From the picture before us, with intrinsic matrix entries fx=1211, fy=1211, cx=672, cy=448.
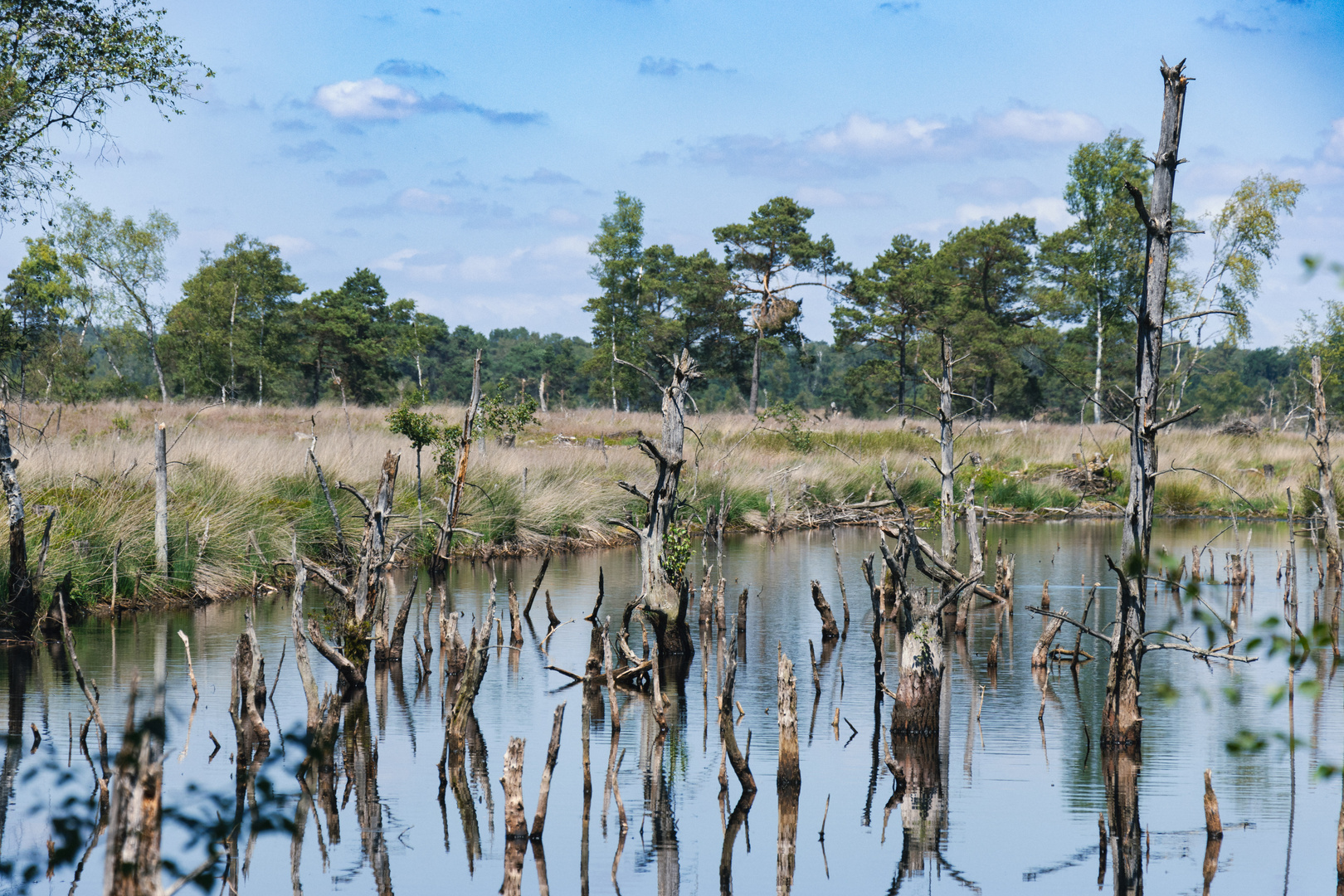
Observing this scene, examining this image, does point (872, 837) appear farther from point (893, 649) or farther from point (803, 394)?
point (803, 394)

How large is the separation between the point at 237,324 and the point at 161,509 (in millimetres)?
45213

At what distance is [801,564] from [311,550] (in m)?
7.19

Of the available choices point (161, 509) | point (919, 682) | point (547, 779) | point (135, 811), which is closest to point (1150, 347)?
point (919, 682)

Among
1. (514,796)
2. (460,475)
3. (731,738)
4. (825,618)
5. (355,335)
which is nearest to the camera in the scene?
(514,796)

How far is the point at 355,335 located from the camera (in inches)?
2247

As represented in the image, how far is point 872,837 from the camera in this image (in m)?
6.74

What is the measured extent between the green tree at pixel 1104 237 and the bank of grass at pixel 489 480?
23.0ft

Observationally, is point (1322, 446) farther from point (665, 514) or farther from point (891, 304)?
point (891, 304)

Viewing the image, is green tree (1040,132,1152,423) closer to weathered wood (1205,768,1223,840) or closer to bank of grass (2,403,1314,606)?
bank of grass (2,403,1314,606)

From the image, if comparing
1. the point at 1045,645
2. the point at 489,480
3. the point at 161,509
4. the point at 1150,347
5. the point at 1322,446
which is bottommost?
the point at 1045,645

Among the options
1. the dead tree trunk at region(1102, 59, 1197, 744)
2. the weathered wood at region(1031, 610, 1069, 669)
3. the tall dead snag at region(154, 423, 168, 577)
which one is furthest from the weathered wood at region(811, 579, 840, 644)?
the tall dead snag at region(154, 423, 168, 577)

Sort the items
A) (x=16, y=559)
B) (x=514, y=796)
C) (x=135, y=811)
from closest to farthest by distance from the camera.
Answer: (x=135, y=811) → (x=514, y=796) → (x=16, y=559)

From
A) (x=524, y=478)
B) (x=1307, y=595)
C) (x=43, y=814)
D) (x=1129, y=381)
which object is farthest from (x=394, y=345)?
(x=43, y=814)

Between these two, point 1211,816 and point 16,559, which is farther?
point 16,559
